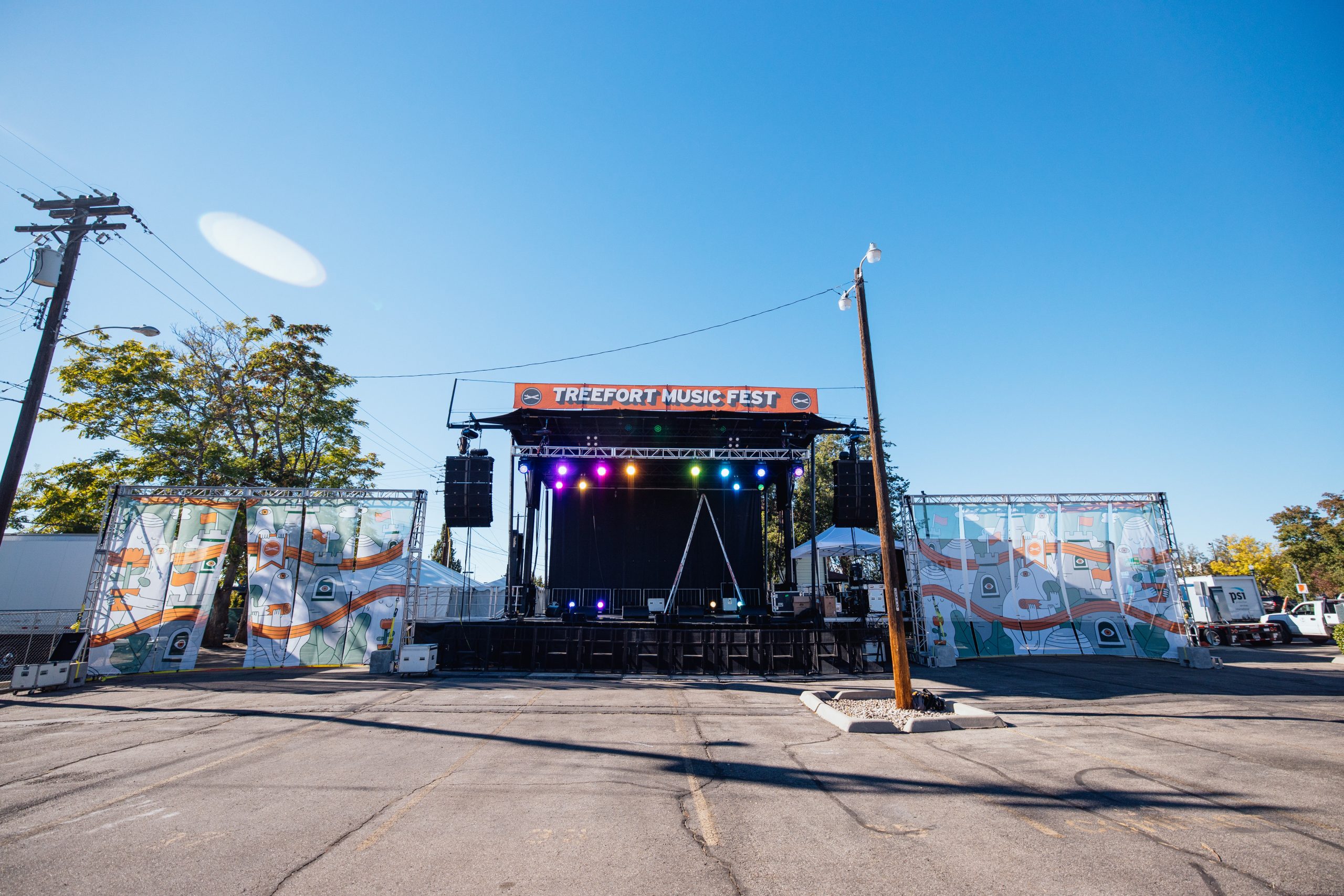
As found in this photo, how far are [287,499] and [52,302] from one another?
622 cm

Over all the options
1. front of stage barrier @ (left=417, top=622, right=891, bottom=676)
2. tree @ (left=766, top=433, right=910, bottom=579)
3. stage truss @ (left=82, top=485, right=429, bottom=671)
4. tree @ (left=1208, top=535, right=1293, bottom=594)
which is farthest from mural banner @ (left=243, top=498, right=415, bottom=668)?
tree @ (left=1208, top=535, right=1293, bottom=594)

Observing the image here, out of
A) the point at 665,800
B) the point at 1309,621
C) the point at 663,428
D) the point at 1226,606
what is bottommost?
the point at 665,800

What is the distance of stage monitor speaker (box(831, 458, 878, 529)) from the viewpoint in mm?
14188

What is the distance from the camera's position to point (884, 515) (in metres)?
9.32

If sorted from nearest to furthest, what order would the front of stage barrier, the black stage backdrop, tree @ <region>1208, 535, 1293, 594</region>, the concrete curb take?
the concrete curb → the front of stage barrier → the black stage backdrop → tree @ <region>1208, 535, 1293, 594</region>

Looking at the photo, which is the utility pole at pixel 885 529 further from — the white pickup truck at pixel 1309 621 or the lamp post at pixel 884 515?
the white pickup truck at pixel 1309 621

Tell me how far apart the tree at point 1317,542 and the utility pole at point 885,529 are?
38.8 metres

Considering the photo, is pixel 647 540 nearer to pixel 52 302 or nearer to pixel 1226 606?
pixel 52 302

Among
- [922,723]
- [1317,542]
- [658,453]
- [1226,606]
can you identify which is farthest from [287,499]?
[1317,542]

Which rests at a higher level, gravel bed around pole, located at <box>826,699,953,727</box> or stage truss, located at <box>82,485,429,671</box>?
stage truss, located at <box>82,485,429,671</box>

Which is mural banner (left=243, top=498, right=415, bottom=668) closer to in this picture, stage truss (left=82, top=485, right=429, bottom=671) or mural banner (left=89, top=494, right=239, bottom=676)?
stage truss (left=82, top=485, right=429, bottom=671)

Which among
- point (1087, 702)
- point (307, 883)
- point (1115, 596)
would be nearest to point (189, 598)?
point (307, 883)

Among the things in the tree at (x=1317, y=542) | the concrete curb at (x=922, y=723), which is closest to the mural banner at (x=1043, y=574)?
the concrete curb at (x=922, y=723)

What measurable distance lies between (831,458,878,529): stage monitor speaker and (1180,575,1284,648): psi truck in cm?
1909
